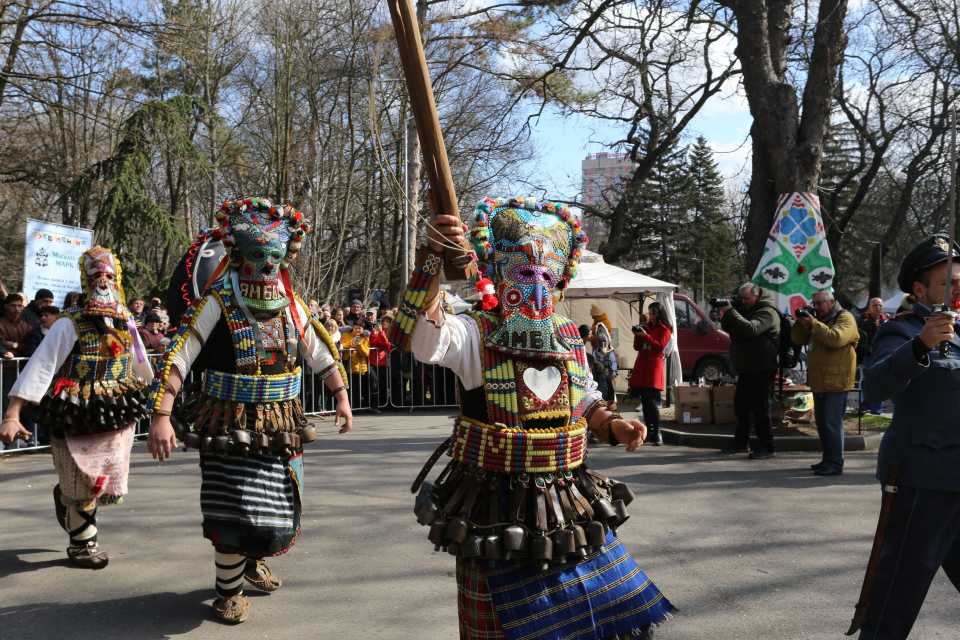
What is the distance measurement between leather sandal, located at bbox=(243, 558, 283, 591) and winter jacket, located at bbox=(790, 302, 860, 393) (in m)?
5.60

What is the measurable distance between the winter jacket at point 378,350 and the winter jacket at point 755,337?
266 inches

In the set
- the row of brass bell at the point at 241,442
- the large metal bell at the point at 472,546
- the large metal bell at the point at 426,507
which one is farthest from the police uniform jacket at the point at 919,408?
the row of brass bell at the point at 241,442

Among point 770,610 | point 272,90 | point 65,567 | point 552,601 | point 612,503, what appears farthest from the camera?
point 272,90

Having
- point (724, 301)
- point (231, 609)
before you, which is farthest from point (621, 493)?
point (724, 301)

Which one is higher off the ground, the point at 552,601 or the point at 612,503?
the point at 612,503

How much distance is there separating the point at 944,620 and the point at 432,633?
2724 millimetres

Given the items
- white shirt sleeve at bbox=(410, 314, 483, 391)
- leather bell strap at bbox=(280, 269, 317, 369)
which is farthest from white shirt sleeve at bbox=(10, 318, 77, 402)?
white shirt sleeve at bbox=(410, 314, 483, 391)

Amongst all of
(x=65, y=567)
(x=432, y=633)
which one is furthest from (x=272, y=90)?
(x=432, y=633)

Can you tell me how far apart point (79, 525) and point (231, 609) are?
1.58 meters

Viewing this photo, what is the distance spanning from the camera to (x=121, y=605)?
433cm

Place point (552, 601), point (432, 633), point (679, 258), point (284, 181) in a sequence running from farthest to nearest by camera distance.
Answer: point (679, 258), point (284, 181), point (432, 633), point (552, 601)

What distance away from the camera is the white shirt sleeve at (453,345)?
2.77 meters

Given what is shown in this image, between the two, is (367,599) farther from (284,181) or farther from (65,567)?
(284,181)

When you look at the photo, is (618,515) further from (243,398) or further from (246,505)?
(243,398)
